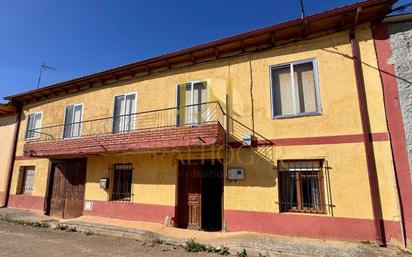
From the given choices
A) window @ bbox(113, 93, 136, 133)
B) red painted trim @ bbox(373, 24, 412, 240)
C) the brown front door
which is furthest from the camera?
the brown front door

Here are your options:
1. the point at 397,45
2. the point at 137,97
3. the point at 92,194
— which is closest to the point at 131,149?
the point at 137,97

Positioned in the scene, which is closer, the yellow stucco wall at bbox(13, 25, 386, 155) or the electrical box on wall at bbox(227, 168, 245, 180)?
the yellow stucco wall at bbox(13, 25, 386, 155)

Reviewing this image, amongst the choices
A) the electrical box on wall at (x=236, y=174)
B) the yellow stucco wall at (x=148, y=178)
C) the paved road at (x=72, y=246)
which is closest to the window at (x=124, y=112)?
the yellow stucco wall at (x=148, y=178)

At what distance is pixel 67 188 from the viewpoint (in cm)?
1194

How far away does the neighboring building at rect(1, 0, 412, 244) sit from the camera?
7039mm

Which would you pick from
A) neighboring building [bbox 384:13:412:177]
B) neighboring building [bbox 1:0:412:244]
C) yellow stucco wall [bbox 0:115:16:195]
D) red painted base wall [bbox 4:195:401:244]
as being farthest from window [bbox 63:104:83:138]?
neighboring building [bbox 384:13:412:177]

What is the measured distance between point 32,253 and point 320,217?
25.7 feet

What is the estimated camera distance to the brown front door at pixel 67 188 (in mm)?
11477

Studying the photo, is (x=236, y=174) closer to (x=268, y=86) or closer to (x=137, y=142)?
(x=268, y=86)

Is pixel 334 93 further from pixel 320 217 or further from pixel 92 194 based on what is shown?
pixel 92 194

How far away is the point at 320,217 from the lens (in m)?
7.12

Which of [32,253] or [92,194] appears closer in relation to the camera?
[32,253]

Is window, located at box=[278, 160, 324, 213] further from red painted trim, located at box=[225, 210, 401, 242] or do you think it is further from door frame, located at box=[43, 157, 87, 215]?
door frame, located at box=[43, 157, 87, 215]

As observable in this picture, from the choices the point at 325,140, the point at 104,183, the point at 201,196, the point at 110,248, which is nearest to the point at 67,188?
the point at 104,183
